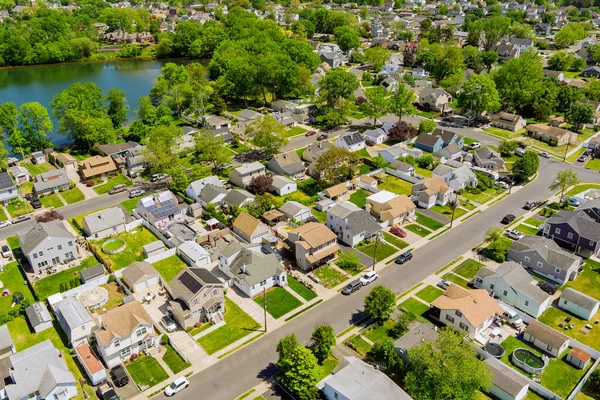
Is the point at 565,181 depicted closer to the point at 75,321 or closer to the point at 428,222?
the point at 428,222

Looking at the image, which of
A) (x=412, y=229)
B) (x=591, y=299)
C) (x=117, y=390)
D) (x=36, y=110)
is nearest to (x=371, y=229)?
(x=412, y=229)

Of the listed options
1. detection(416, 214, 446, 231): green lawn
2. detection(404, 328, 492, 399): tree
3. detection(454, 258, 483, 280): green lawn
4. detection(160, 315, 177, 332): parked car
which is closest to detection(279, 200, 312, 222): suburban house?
detection(416, 214, 446, 231): green lawn

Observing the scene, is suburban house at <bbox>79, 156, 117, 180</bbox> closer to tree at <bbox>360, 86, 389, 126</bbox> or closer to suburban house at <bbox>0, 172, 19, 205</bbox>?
suburban house at <bbox>0, 172, 19, 205</bbox>

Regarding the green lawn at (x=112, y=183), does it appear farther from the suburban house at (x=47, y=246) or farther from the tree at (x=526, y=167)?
the tree at (x=526, y=167)

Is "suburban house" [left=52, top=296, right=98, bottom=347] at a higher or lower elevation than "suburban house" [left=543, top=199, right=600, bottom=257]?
lower

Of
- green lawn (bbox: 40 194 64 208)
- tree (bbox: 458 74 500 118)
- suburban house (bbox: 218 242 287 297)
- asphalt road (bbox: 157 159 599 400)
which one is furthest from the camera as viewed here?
tree (bbox: 458 74 500 118)

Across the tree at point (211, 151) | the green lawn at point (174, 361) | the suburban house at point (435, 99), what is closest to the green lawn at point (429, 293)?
the green lawn at point (174, 361)
